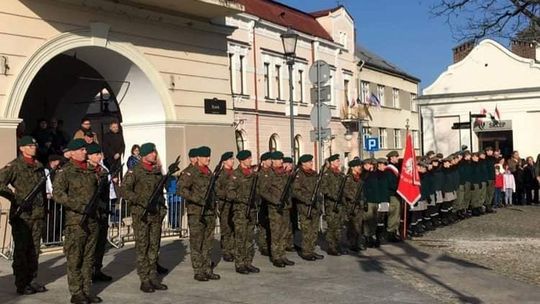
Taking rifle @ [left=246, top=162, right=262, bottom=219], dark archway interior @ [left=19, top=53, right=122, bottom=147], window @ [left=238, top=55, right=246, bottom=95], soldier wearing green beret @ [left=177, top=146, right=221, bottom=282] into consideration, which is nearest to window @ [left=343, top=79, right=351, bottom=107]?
window @ [left=238, top=55, right=246, bottom=95]

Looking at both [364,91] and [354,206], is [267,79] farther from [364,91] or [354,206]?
[354,206]

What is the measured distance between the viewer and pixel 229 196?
9.77 meters

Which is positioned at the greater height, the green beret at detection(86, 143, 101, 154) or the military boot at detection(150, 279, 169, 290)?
the green beret at detection(86, 143, 101, 154)

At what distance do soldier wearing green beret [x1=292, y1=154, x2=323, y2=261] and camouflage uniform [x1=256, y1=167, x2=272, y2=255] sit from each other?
1.85 ft

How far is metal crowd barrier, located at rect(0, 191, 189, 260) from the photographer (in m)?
A: 11.4

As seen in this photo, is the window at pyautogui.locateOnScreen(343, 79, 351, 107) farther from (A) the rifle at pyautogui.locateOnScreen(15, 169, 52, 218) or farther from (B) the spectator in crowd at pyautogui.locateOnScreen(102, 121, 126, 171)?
(A) the rifle at pyautogui.locateOnScreen(15, 169, 52, 218)

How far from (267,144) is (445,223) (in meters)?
14.3

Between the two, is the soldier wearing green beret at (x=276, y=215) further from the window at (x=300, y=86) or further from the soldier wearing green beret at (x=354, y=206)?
the window at (x=300, y=86)

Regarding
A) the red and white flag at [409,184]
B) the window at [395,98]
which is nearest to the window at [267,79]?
the window at [395,98]

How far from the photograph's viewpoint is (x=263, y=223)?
1120cm

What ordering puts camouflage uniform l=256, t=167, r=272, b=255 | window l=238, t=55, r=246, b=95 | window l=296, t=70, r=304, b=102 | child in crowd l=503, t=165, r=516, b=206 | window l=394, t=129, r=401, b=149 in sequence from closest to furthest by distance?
camouflage uniform l=256, t=167, r=272, b=255 < child in crowd l=503, t=165, r=516, b=206 < window l=238, t=55, r=246, b=95 < window l=296, t=70, r=304, b=102 < window l=394, t=129, r=401, b=149

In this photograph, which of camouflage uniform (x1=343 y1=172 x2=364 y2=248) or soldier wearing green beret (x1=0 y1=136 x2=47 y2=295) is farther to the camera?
camouflage uniform (x1=343 y1=172 x2=364 y2=248)

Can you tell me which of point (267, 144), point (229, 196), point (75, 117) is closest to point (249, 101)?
point (267, 144)

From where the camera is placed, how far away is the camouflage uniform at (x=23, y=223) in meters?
7.96
